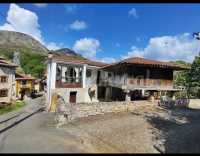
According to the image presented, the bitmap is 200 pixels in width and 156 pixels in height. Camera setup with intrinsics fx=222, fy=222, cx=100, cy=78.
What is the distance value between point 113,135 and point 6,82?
31.4m

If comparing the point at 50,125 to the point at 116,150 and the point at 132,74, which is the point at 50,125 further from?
the point at 132,74

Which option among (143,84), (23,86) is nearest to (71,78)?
(143,84)

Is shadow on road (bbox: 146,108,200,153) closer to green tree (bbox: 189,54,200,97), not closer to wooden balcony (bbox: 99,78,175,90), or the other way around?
wooden balcony (bbox: 99,78,175,90)

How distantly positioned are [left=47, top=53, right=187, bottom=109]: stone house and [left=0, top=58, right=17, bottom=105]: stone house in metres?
13.5

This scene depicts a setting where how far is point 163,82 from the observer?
29969mm

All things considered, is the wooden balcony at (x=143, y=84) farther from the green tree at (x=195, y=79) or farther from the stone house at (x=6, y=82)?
the stone house at (x=6, y=82)

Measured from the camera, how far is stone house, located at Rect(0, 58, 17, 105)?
1612 inches

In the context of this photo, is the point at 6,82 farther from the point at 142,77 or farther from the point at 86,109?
the point at 142,77

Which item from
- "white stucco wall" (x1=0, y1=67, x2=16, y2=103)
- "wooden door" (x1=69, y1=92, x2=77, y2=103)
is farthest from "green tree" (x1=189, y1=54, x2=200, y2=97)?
"white stucco wall" (x1=0, y1=67, x2=16, y2=103)

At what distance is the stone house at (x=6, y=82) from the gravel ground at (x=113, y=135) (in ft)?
66.7

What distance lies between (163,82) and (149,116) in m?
8.51

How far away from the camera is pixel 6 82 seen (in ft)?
138

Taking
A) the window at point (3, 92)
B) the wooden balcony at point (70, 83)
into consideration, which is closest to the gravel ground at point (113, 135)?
the wooden balcony at point (70, 83)

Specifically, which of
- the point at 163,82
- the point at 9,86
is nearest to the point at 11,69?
the point at 9,86
